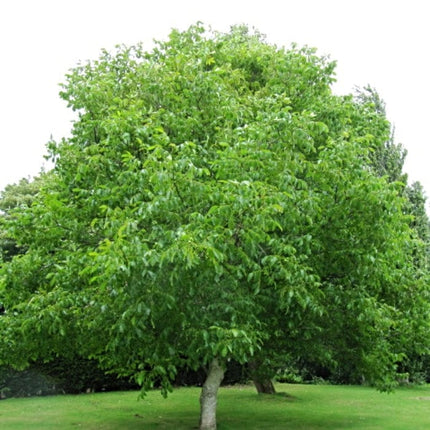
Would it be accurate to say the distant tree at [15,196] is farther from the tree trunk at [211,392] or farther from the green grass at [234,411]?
the tree trunk at [211,392]

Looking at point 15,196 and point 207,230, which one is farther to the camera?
point 15,196

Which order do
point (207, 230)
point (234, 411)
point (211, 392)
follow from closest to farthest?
point (207, 230), point (211, 392), point (234, 411)

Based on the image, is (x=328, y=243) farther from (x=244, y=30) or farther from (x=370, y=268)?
(x=244, y=30)

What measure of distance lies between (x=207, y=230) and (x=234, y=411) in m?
11.0

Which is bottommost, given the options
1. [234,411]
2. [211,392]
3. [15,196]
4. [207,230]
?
[234,411]

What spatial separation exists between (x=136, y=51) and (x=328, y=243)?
7520 mm

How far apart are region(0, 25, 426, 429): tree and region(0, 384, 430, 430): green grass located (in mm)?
2667

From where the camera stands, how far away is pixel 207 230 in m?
9.03

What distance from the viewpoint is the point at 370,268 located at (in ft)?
35.9

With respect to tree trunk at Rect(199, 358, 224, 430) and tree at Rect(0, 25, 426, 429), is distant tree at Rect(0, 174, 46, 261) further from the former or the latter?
tree trunk at Rect(199, 358, 224, 430)

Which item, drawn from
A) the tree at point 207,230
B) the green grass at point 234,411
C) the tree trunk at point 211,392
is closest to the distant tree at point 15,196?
the green grass at point 234,411

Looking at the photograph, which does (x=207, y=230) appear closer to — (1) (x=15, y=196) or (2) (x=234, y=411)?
(2) (x=234, y=411)

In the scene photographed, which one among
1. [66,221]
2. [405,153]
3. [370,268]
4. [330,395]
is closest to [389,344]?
[370,268]

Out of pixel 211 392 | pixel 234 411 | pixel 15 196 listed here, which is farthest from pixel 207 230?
pixel 15 196
